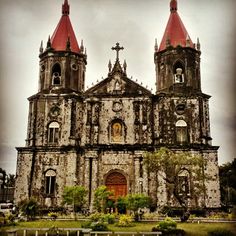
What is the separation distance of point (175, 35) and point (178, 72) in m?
3.74

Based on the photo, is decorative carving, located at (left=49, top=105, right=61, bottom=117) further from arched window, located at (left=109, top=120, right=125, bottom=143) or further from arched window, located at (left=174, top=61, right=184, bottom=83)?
arched window, located at (left=174, top=61, right=184, bottom=83)

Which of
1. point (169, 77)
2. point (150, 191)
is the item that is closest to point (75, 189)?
point (150, 191)

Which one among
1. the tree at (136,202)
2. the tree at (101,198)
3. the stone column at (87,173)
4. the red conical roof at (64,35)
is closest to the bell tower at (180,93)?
the stone column at (87,173)

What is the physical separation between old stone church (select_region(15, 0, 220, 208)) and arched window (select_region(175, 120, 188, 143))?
3.4 inches

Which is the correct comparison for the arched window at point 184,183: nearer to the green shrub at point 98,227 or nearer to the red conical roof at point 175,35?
the red conical roof at point 175,35

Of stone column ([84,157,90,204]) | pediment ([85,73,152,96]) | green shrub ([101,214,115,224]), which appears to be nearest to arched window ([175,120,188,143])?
pediment ([85,73,152,96])

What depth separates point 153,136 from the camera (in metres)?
31.9

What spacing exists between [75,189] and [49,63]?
13171 mm

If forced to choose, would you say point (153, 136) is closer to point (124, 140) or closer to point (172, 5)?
point (124, 140)

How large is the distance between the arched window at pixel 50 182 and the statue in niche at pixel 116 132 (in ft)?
20.1

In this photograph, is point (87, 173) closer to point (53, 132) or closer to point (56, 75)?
point (53, 132)

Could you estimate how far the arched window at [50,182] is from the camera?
102 feet

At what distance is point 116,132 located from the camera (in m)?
32.3

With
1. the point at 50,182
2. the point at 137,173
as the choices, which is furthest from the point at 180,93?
the point at 50,182
